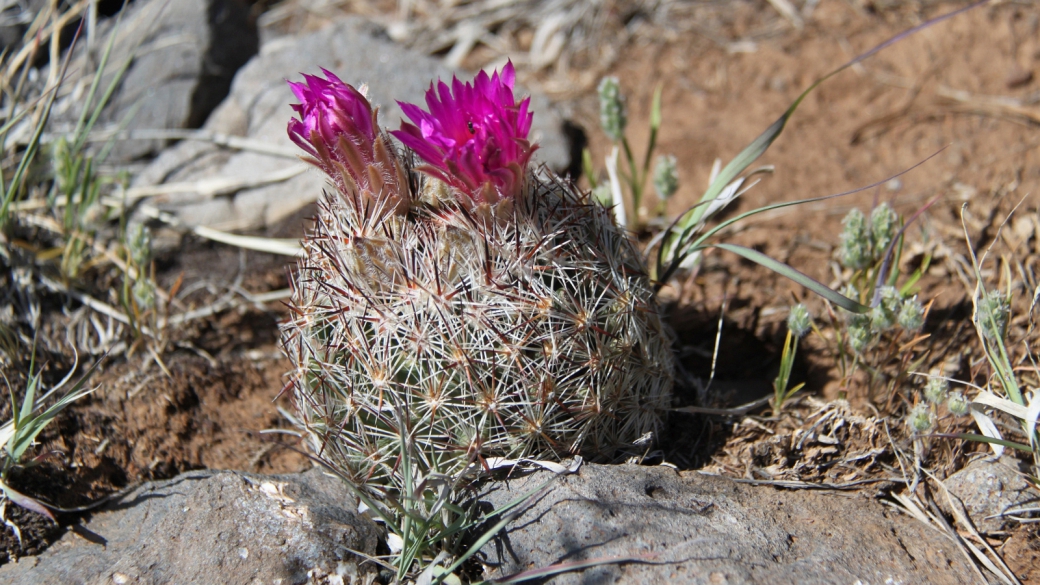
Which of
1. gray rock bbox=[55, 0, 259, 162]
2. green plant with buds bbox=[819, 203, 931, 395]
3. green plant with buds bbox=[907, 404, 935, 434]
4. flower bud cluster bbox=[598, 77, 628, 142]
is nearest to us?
green plant with buds bbox=[907, 404, 935, 434]

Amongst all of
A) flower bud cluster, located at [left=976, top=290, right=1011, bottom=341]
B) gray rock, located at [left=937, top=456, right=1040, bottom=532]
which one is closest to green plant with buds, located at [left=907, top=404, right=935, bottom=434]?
gray rock, located at [left=937, top=456, right=1040, bottom=532]

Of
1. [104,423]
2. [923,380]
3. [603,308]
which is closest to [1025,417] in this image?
[923,380]

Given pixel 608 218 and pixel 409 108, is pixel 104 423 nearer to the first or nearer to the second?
pixel 409 108

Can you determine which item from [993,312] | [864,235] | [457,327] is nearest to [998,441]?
[993,312]

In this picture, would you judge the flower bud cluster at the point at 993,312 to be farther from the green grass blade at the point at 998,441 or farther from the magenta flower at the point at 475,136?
the magenta flower at the point at 475,136

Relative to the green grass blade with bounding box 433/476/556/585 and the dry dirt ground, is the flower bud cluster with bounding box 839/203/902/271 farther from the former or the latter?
the green grass blade with bounding box 433/476/556/585
